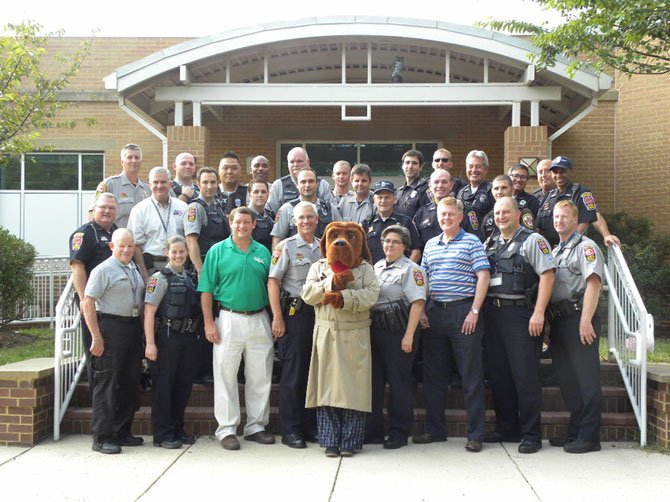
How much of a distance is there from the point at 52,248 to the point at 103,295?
29.3ft

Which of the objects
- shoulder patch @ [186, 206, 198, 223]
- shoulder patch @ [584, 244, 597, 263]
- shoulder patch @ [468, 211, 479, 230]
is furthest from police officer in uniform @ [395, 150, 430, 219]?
shoulder patch @ [186, 206, 198, 223]

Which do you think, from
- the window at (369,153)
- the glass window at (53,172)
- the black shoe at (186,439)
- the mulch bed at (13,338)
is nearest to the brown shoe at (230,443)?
the black shoe at (186,439)

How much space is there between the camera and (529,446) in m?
5.24

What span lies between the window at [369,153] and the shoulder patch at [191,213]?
714 centimetres

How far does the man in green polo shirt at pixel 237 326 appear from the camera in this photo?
5395mm

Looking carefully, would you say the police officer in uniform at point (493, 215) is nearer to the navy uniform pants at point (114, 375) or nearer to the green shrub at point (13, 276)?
the navy uniform pants at point (114, 375)

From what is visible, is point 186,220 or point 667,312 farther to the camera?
point 667,312

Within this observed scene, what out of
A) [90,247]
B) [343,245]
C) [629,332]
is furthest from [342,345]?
[629,332]

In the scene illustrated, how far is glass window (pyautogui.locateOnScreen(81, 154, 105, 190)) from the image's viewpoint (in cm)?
1335

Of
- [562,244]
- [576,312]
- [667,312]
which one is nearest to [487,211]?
[562,244]

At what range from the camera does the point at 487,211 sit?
634cm

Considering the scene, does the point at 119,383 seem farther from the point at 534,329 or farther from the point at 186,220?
the point at 534,329

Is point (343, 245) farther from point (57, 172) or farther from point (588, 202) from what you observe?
point (57, 172)

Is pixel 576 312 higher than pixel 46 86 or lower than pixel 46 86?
lower
